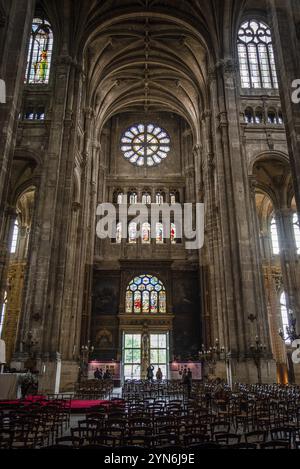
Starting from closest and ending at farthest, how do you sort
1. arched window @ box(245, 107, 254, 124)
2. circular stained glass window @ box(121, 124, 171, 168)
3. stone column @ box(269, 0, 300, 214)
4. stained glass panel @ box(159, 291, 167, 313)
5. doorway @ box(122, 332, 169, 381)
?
stone column @ box(269, 0, 300, 214) < arched window @ box(245, 107, 254, 124) < doorway @ box(122, 332, 169, 381) < stained glass panel @ box(159, 291, 167, 313) < circular stained glass window @ box(121, 124, 171, 168)

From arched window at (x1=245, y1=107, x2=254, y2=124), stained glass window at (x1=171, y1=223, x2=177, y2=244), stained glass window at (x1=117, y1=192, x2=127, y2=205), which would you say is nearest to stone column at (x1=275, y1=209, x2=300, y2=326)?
arched window at (x1=245, y1=107, x2=254, y2=124)

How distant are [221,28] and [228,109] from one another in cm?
684

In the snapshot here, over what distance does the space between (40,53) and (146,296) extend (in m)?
21.8

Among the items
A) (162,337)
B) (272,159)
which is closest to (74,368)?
(162,337)

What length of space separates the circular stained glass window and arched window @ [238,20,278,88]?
14.0m

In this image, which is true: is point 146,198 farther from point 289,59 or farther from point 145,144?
point 289,59

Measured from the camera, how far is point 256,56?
27.9 m

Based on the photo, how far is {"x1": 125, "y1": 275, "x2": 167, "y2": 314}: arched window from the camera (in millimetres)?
34000

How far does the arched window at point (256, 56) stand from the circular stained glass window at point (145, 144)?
14.0 metres

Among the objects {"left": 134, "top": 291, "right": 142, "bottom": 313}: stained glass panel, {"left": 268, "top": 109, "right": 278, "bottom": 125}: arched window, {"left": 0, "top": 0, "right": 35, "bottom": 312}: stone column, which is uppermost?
{"left": 268, "top": 109, "right": 278, "bottom": 125}: arched window

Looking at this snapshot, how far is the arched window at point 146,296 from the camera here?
34.0 m

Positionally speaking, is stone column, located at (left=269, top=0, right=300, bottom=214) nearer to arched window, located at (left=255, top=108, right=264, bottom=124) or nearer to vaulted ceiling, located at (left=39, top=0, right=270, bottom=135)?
arched window, located at (left=255, top=108, right=264, bottom=124)

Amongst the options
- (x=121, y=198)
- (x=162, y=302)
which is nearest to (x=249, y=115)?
(x=121, y=198)

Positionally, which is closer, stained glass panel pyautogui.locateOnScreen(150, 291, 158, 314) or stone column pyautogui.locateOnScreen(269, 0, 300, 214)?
stone column pyautogui.locateOnScreen(269, 0, 300, 214)
